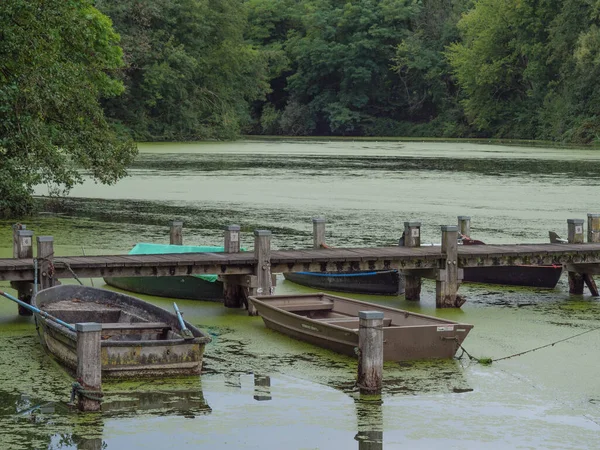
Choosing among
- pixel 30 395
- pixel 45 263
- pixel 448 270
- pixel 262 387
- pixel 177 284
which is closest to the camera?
pixel 30 395

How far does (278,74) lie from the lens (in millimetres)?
89938

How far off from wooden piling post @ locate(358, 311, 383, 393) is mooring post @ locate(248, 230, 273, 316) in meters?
4.36

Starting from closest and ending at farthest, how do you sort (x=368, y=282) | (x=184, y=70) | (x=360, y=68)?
(x=368, y=282) < (x=184, y=70) < (x=360, y=68)

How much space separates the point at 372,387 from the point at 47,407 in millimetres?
3092

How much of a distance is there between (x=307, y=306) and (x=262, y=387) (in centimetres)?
285

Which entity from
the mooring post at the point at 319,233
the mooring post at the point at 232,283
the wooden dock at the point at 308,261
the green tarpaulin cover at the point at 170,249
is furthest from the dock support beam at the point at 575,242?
the green tarpaulin cover at the point at 170,249

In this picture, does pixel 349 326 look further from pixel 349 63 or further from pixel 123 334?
pixel 349 63

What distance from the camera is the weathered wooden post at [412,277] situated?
54.7ft

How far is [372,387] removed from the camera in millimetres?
10883

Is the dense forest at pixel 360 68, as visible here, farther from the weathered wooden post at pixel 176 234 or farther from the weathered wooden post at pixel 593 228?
the weathered wooden post at pixel 593 228

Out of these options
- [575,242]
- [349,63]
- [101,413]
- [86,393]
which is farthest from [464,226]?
[349,63]

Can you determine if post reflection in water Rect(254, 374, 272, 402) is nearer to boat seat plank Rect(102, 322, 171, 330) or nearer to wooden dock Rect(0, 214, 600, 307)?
boat seat plank Rect(102, 322, 171, 330)

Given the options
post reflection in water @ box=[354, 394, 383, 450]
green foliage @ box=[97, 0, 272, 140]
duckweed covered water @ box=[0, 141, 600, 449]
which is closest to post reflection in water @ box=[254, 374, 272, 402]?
duckweed covered water @ box=[0, 141, 600, 449]

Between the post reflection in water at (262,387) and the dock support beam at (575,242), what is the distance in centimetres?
731
